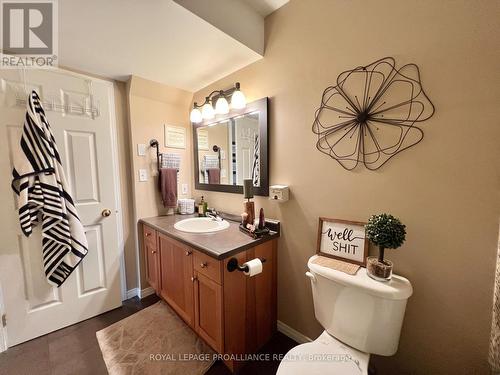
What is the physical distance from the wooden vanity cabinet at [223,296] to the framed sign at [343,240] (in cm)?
41

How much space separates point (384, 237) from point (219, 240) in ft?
3.12

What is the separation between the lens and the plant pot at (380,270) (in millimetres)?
959

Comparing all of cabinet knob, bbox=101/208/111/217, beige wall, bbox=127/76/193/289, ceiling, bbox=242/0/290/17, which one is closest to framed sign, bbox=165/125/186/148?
beige wall, bbox=127/76/193/289

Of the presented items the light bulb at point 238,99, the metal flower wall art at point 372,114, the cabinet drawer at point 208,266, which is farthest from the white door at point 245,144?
the cabinet drawer at point 208,266

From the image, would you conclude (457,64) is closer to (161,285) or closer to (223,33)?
(223,33)

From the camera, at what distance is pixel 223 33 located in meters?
1.31

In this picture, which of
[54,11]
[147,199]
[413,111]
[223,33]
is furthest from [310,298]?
[54,11]

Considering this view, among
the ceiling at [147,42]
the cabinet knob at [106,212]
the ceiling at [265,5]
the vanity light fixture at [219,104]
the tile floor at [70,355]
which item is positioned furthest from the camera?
the cabinet knob at [106,212]

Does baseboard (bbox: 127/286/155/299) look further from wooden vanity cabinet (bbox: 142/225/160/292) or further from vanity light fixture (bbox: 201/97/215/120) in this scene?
vanity light fixture (bbox: 201/97/215/120)

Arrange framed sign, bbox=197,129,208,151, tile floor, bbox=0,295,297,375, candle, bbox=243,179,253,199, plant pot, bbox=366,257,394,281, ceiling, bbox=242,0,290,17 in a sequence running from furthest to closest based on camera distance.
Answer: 1. framed sign, bbox=197,129,208,151
2. candle, bbox=243,179,253,199
3. ceiling, bbox=242,0,290,17
4. tile floor, bbox=0,295,297,375
5. plant pot, bbox=366,257,394,281

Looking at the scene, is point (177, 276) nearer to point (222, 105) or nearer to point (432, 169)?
point (222, 105)

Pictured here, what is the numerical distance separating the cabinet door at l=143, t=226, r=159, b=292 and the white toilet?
4.67ft

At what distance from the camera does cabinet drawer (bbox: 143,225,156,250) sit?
6.06 feet

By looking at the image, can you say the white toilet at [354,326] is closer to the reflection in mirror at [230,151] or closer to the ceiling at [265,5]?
the reflection in mirror at [230,151]
